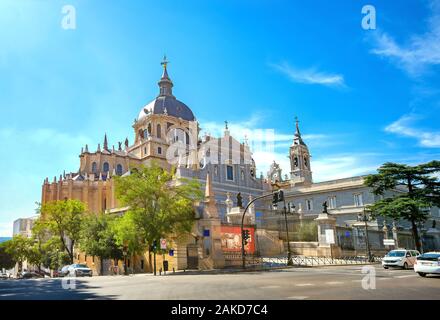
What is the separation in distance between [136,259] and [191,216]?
8.94 m

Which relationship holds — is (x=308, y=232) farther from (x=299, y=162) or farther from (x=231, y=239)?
(x=299, y=162)

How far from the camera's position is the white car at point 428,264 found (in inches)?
700

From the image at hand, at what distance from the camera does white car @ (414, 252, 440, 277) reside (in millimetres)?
17781

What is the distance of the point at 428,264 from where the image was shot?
1814cm

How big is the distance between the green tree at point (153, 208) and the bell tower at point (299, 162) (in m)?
43.0

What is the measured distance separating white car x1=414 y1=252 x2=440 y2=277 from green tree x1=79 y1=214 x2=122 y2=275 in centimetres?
2471

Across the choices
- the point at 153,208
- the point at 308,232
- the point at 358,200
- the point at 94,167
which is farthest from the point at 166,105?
the point at 153,208

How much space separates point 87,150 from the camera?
71562 millimetres

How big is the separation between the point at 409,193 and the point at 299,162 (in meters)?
32.6

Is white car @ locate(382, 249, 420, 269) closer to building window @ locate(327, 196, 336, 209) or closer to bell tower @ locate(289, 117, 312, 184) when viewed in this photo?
building window @ locate(327, 196, 336, 209)

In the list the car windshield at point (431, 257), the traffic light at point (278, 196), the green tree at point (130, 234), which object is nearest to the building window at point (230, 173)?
the green tree at point (130, 234)

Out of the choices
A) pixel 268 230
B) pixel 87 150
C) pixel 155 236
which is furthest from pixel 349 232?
pixel 87 150

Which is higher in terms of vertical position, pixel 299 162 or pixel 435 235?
pixel 299 162
